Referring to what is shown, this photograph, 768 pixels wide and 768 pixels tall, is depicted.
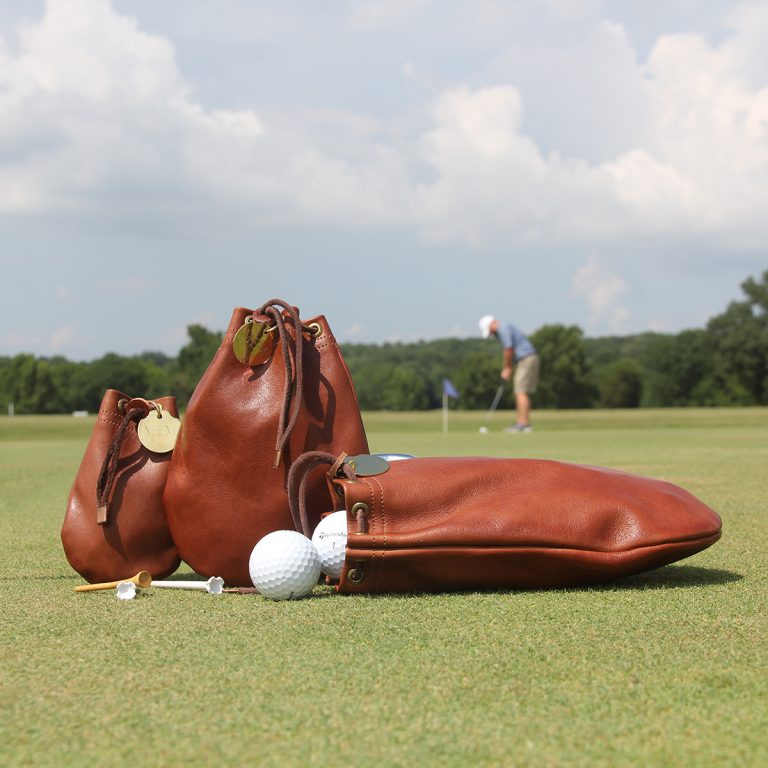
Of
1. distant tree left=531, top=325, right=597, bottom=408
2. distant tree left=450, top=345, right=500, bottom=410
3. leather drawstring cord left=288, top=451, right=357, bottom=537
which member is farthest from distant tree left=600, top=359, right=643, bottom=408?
leather drawstring cord left=288, top=451, right=357, bottom=537

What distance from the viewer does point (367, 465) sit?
369cm

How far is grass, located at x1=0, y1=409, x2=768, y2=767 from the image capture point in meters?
1.91

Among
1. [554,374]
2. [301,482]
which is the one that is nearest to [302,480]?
[301,482]

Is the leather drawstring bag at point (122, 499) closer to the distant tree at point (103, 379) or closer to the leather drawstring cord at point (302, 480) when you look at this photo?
the leather drawstring cord at point (302, 480)

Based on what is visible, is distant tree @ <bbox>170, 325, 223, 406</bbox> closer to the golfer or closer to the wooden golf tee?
the golfer

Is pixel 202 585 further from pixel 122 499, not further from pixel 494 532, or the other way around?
pixel 494 532

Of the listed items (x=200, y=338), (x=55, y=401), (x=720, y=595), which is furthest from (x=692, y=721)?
(x=55, y=401)

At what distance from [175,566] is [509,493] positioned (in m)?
1.50

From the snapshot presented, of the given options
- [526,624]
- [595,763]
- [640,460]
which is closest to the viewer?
[595,763]

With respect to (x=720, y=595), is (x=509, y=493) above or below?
above

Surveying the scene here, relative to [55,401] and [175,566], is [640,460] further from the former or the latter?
[55,401]

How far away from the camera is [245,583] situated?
12.7 feet

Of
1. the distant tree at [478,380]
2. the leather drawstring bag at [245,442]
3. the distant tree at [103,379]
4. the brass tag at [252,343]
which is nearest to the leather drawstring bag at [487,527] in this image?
the leather drawstring bag at [245,442]

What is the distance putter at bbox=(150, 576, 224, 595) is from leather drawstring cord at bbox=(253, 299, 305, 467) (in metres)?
0.51
